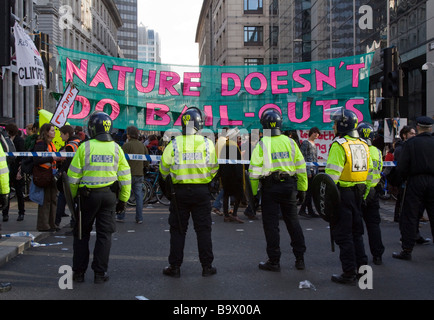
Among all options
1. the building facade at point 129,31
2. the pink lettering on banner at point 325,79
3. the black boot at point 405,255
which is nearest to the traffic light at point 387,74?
the pink lettering on banner at point 325,79

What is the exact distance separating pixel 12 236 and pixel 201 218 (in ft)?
11.7

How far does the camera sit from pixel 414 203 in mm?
6805

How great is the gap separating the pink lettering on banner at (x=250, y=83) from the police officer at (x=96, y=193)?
8.14 meters

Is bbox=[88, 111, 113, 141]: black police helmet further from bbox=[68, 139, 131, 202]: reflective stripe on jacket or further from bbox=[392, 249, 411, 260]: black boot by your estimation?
bbox=[392, 249, 411, 260]: black boot

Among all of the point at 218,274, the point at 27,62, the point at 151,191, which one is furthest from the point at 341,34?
the point at 218,274

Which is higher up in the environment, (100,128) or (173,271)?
(100,128)

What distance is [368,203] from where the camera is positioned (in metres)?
6.34

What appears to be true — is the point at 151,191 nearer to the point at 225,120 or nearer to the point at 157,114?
the point at 157,114

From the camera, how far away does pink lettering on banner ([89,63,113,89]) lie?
1228 centimetres

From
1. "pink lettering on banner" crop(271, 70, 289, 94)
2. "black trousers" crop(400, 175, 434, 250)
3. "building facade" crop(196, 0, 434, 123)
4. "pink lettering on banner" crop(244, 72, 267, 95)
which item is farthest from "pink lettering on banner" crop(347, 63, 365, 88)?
"black trousers" crop(400, 175, 434, 250)

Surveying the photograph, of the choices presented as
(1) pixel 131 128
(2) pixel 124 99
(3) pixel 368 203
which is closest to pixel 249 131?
(2) pixel 124 99

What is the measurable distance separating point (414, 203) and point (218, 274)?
9.75 ft

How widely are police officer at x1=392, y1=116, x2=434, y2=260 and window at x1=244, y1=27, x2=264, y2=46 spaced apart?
45.2 metres
